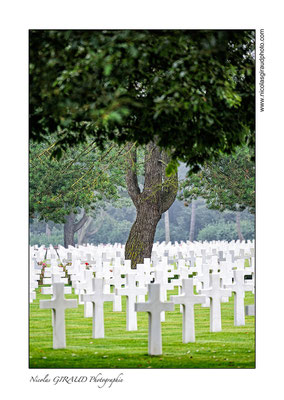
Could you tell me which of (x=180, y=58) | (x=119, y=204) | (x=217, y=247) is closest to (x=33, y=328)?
(x=180, y=58)

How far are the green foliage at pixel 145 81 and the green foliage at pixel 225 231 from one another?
19.3m

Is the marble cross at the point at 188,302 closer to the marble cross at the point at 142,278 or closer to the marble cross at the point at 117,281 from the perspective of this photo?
the marble cross at the point at 142,278

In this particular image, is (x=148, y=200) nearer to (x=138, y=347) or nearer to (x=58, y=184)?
(x=58, y=184)

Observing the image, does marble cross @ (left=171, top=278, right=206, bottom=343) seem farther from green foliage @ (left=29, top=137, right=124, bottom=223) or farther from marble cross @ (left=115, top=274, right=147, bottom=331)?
green foliage @ (left=29, top=137, right=124, bottom=223)

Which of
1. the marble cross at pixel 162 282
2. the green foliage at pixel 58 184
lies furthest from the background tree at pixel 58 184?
the marble cross at pixel 162 282

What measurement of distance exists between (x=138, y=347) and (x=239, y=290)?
208 centimetres

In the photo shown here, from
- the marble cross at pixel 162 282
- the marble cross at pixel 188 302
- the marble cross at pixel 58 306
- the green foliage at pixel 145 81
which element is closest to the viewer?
the green foliage at pixel 145 81

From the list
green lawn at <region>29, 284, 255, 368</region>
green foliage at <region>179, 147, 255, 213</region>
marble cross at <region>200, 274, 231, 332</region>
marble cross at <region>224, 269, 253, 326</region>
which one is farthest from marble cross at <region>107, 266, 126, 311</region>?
green foliage at <region>179, 147, 255, 213</region>

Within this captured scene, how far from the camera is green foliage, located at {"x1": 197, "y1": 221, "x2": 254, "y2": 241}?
28953 millimetres

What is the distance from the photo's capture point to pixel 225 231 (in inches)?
1175

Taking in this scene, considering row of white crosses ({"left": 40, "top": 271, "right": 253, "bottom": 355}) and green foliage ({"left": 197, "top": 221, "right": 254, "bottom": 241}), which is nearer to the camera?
row of white crosses ({"left": 40, "top": 271, "right": 253, "bottom": 355})

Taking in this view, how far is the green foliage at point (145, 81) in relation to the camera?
24.0ft

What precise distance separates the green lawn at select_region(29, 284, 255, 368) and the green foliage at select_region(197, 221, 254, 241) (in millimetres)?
16928

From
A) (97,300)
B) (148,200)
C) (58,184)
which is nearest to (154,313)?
(97,300)
